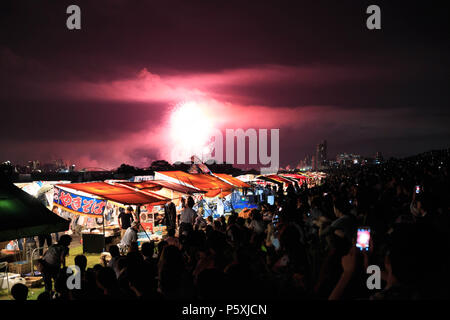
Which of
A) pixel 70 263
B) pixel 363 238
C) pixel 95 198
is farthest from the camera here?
pixel 70 263

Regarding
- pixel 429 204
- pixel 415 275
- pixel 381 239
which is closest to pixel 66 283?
pixel 415 275

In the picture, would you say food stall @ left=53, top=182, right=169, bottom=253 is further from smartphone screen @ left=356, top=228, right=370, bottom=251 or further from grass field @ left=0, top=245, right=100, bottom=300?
smartphone screen @ left=356, top=228, right=370, bottom=251

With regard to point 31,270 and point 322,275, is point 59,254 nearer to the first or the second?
point 31,270

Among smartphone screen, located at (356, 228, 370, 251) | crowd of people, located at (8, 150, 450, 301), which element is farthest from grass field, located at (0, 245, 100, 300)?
smartphone screen, located at (356, 228, 370, 251)

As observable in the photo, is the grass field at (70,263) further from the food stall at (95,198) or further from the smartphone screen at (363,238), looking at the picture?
the smartphone screen at (363,238)

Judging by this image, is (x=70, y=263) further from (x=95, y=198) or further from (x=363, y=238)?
(x=363, y=238)

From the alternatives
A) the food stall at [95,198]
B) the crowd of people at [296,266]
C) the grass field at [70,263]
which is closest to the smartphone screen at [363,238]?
the crowd of people at [296,266]

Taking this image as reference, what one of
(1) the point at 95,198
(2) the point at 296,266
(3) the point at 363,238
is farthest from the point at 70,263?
(3) the point at 363,238

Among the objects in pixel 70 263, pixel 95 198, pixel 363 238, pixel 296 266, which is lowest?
pixel 70 263

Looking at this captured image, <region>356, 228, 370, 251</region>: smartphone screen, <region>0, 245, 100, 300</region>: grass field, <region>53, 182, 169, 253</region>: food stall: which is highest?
<region>53, 182, 169, 253</region>: food stall

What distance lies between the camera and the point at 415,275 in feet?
8.57

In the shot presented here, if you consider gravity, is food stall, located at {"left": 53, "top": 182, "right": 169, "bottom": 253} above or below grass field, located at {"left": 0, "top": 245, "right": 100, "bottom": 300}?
above

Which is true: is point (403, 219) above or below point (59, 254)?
above
